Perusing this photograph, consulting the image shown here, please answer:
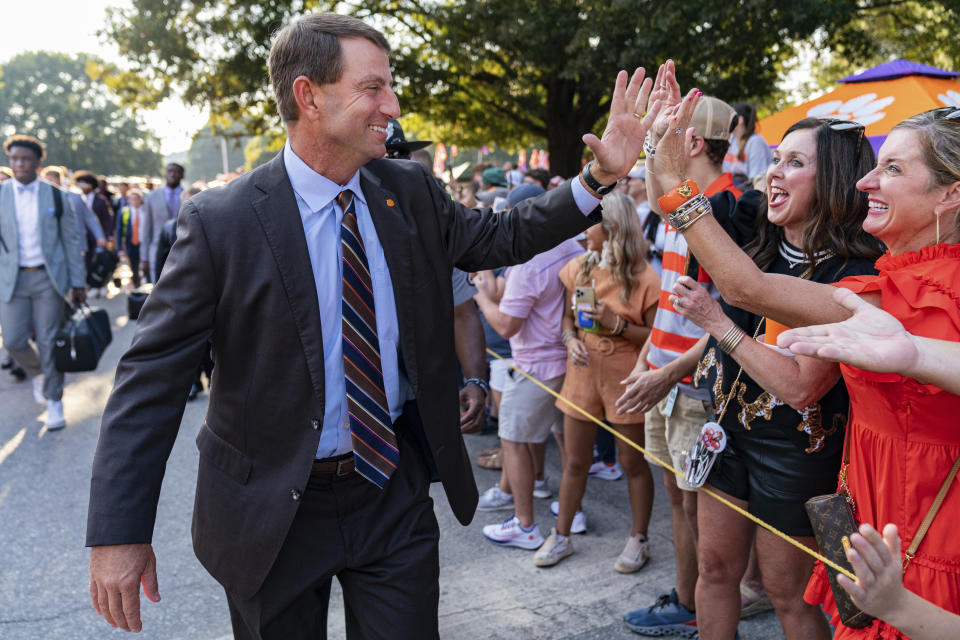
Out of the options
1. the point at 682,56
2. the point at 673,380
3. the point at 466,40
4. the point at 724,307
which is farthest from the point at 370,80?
the point at 466,40

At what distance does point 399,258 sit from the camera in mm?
2215

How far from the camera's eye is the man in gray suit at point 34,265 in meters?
6.65

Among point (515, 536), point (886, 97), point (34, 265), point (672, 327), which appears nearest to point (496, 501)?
point (515, 536)

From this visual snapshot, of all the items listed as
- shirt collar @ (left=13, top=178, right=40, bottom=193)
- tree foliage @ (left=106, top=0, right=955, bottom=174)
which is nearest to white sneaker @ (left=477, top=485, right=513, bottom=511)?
shirt collar @ (left=13, top=178, right=40, bottom=193)

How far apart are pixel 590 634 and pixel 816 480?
1484 mm

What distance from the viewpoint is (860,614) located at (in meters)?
1.74

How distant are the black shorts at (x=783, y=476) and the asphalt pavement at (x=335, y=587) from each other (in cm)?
124

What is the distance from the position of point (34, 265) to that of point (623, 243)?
541cm

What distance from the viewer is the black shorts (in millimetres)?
2457

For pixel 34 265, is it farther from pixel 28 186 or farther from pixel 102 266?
pixel 102 266

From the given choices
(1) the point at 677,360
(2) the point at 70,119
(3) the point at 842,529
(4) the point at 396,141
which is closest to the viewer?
(3) the point at 842,529

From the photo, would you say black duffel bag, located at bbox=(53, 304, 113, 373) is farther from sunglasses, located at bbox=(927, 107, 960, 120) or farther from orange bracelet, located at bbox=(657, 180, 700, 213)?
sunglasses, located at bbox=(927, 107, 960, 120)

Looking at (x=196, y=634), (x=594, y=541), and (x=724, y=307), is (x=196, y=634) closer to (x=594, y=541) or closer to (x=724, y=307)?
Result: (x=594, y=541)

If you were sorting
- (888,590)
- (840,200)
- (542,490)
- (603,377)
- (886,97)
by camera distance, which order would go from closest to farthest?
(888,590), (840,200), (603,377), (542,490), (886,97)
